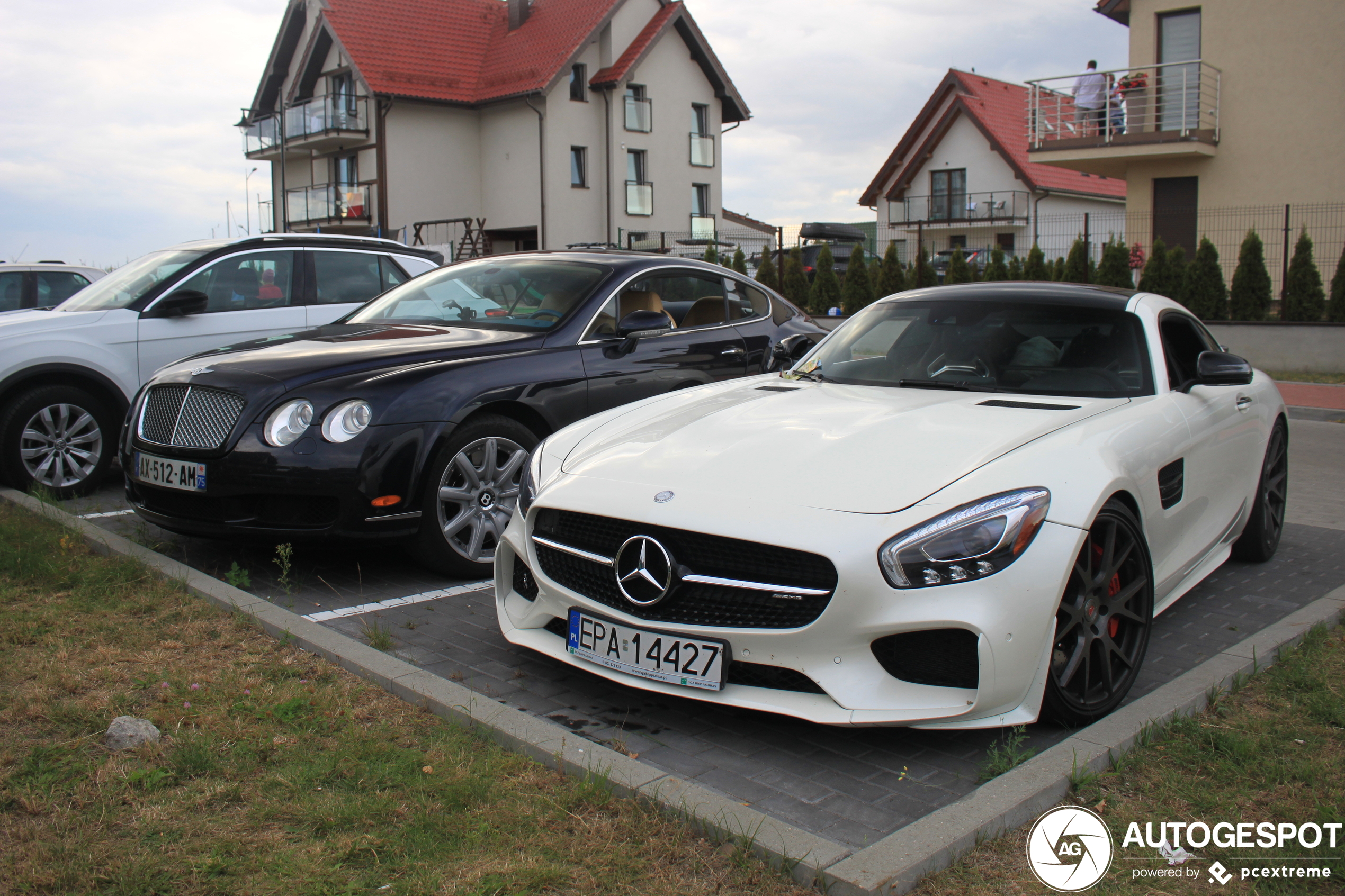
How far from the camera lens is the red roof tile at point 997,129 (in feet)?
135

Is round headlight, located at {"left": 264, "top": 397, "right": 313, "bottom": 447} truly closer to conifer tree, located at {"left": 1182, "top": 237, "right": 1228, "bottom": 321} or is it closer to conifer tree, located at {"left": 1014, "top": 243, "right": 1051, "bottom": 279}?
conifer tree, located at {"left": 1182, "top": 237, "right": 1228, "bottom": 321}

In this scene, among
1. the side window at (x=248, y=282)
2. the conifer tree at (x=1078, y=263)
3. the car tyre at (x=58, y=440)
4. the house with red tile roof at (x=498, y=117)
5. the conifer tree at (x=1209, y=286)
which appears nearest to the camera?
the car tyre at (x=58, y=440)

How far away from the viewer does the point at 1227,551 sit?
5.22 m

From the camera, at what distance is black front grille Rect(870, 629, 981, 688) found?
10.5ft

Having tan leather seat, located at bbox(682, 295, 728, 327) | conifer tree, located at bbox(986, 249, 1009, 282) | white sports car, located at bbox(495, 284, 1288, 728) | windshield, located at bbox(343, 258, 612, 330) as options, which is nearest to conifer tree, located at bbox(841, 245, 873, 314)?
conifer tree, located at bbox(986, 249, 1009, 282)

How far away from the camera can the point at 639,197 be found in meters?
41.5

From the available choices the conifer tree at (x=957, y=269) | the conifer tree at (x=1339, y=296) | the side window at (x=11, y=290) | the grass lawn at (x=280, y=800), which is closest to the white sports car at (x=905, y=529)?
the grass lawn at (x=280, y=800)

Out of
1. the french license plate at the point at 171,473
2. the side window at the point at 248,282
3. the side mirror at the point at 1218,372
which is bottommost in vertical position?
the french license plate at the point at 171,473

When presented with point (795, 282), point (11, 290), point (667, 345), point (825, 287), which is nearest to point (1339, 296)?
point (825, 287)

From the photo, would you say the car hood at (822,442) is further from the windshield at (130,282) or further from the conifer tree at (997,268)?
the conifer tree at (997,268)

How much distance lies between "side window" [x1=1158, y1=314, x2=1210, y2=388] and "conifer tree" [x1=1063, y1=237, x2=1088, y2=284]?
17.2m

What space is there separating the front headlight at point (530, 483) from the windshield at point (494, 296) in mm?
1886

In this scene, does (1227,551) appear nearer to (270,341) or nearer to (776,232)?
(270,341)

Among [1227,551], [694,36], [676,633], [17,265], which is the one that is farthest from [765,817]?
[694,36]
